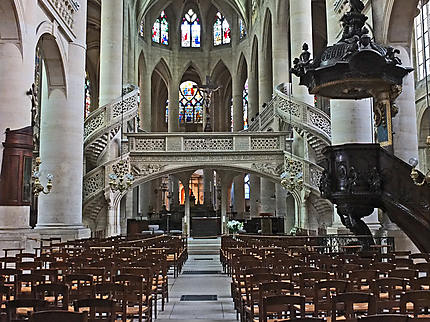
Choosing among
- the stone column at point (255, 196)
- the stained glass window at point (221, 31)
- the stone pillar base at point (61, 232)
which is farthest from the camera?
the stained glass window at point (221, 31)

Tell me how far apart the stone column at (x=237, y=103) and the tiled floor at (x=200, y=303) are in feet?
83.6

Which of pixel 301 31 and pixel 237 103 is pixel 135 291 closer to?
pixel 301 31

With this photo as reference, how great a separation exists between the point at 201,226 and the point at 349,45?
21.1 meters

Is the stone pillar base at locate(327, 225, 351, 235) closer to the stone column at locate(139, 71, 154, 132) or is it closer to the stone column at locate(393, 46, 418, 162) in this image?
the stone column at locate(393, 46, 418, 162)

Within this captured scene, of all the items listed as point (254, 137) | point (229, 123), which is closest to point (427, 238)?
point (254, 137)

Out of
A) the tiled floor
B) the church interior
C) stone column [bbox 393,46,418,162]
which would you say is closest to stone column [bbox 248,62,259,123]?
the church interior

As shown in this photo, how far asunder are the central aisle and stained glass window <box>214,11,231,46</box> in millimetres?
31494

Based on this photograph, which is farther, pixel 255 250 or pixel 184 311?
pixel 255 250

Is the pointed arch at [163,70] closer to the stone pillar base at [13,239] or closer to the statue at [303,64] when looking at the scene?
the stone pillar base at [13,239]

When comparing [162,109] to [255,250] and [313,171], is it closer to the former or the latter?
[313,171]

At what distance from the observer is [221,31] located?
4478 centimetres

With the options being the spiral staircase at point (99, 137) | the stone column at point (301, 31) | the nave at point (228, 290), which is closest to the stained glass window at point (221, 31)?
the stone column at point (301, 31)

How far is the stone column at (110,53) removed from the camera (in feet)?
81.3

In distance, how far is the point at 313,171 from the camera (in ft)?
70.0
